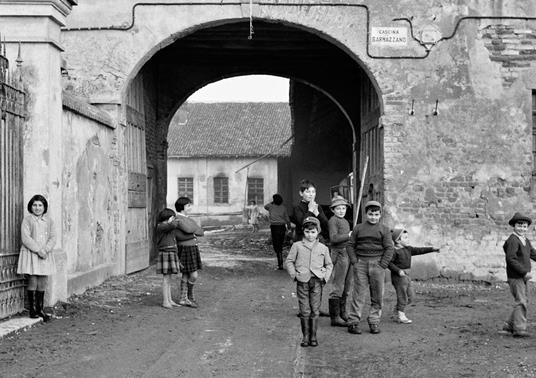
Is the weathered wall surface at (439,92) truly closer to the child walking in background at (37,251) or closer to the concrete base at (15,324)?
the child walking in background at (37,251)

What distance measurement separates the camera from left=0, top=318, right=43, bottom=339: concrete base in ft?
24.5

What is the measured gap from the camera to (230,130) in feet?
151

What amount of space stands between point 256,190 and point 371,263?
3524cm

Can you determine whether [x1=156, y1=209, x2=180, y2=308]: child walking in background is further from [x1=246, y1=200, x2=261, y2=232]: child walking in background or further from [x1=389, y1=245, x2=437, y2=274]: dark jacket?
[x1=246, y1=200, x2=261, y2=232]: child walking in background

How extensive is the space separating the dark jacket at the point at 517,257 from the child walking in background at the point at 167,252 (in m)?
4.02

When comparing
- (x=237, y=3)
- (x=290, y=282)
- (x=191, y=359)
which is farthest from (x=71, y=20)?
(x=191, y=359)

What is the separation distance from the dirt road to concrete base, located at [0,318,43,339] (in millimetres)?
87

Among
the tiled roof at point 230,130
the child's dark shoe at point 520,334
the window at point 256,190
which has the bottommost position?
the child's dark shoe at point 520,334

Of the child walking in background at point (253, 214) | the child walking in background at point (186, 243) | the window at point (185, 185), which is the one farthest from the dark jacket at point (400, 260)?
the window at point (185, 185)

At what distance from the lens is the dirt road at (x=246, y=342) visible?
6.27 metres

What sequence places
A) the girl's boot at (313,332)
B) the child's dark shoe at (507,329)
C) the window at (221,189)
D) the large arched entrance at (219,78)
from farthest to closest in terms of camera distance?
the window at (221,189) < the large arched entrance at (219,78) < the child's dark shoe at (507,329) < the girl's boot at (313,332)

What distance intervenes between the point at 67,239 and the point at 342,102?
930cm

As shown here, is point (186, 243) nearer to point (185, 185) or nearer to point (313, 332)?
point (313, 332)

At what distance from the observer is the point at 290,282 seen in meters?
13.2
